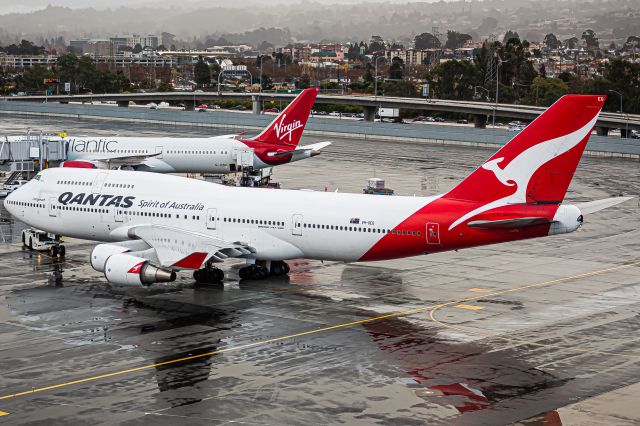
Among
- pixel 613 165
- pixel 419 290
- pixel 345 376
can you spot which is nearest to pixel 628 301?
pixel 419 290

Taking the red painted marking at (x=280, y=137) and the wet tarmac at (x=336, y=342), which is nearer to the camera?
the wet tarmac at (x=336, y=342)

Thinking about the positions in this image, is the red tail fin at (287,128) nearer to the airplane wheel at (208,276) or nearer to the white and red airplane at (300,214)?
the white and red airplane at (300,214)

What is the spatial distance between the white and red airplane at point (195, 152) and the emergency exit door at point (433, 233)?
1671 inches

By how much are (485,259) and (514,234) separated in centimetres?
1182

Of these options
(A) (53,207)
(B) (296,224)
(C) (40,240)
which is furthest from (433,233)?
(C) (40,240)

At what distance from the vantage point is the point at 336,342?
38.5 metres

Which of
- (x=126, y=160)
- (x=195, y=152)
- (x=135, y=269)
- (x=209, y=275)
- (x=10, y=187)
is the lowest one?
(x=209, y=275)

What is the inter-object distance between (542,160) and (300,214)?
11.6 meters

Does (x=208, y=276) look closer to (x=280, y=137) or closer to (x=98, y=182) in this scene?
(x=98, y=182)

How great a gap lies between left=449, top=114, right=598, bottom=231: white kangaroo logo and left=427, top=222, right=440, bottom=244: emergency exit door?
631mm

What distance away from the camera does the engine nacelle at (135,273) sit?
148 ft

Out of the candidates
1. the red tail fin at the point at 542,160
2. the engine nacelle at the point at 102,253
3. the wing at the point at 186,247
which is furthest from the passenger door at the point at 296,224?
the engine nacelle at the point at 102,253

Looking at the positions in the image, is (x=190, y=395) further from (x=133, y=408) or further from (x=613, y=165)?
(x=613, y=165)

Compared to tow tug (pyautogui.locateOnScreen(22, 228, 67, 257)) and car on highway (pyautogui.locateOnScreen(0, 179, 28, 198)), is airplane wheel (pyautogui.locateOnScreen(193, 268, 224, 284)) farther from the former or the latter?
car on highway (pyautogui.locateOnScreen(0, 179, 28, 198))
